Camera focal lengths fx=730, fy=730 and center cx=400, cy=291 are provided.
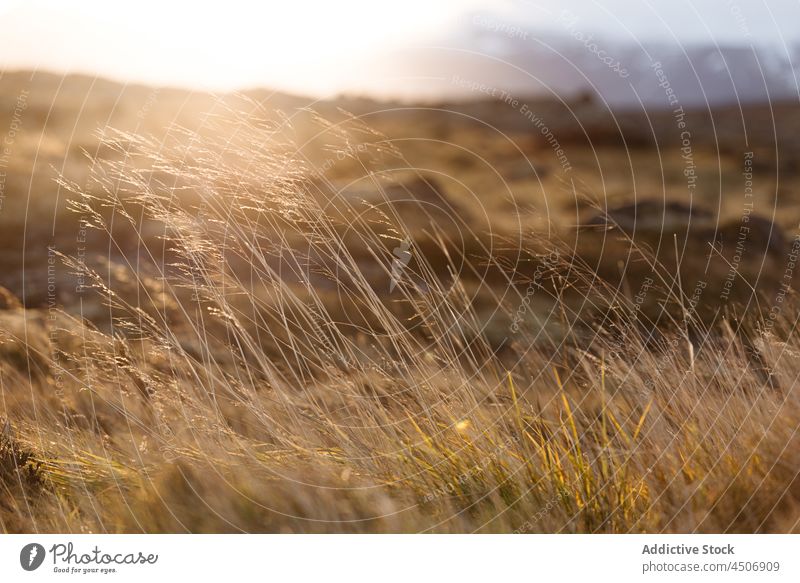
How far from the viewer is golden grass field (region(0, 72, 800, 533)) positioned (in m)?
2.67

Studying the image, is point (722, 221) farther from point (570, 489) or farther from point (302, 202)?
point (302, 202)

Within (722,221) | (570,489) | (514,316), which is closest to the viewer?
(570,489)

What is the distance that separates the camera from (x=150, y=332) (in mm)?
2975

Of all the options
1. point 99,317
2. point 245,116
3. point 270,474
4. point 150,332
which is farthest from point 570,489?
point 99,317

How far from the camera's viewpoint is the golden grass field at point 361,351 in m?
2.67

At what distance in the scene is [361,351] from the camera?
2.95 metres

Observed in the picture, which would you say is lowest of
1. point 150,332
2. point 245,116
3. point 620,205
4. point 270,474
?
point 270,474

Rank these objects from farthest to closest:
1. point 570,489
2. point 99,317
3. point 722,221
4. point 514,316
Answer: point 722,221 → point 99,317 → point 514,316 → point 570,489

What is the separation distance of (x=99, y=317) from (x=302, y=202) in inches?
51.0

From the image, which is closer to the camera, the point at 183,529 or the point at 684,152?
the point at 183,529
